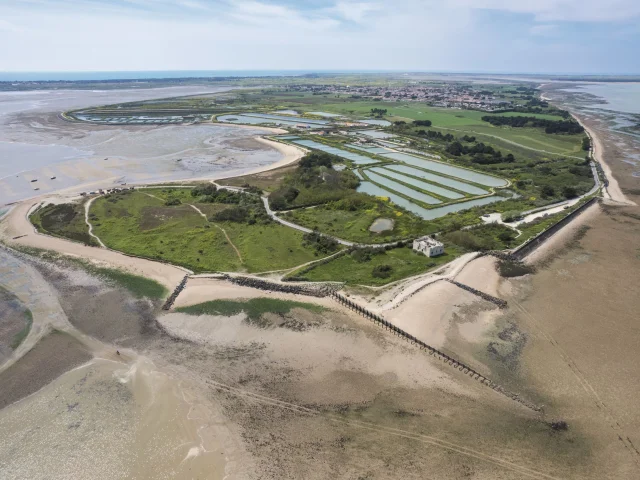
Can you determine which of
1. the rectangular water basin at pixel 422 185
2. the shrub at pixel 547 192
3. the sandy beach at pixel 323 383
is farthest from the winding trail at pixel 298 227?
the shrub at pixel 547 192

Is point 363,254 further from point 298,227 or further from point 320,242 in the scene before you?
point 298,227

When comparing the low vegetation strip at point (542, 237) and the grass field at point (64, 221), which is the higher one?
the grass field at point (64, 221)

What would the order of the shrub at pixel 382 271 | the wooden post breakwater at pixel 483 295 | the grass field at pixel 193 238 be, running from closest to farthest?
the wooden post breakwater at pixel 483 295, the shrub at pixel 382 271, the grass field at pixel 193 238

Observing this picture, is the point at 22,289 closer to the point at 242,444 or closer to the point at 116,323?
the point at 116,323

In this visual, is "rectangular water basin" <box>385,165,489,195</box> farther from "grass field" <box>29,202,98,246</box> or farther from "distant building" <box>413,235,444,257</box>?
"grass field" <box>29,202,98,246</box>

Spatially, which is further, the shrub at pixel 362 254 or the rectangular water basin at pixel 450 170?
the rectangular water basin at pixel 450 170

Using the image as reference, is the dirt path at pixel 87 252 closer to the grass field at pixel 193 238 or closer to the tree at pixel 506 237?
the grass field at pixel 193 238
